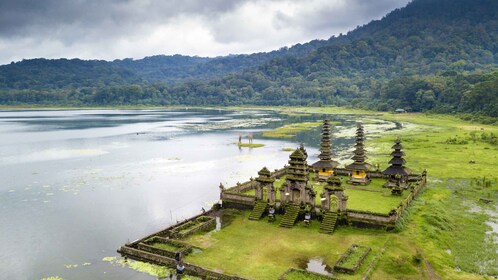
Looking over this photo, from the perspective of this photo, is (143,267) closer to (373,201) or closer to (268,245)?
(268,245)

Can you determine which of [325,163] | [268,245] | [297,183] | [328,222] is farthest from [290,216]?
[325,163]

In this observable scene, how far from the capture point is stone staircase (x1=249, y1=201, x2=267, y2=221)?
40.5 m

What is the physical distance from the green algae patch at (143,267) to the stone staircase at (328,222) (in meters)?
14.0

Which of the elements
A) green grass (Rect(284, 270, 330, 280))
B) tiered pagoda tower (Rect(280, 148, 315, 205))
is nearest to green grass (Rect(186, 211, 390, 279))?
green grass (Rect(284, 270, 330, 280))

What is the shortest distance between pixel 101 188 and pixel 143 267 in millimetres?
30277

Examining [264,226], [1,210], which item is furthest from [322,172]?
[1,210]

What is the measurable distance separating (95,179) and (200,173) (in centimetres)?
1621

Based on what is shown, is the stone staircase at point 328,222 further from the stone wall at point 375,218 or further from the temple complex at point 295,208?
the stone wall at point 375,218

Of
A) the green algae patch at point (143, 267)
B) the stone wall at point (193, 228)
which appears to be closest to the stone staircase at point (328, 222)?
the stone wall at point (193, 228)

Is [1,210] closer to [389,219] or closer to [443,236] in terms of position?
[389,219]

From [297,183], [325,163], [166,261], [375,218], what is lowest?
[166,261]

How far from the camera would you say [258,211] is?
41000 millimetres

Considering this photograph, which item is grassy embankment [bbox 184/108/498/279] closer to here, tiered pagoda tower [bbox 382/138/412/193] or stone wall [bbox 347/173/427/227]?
stone wall [bbox 347/173/427/227]

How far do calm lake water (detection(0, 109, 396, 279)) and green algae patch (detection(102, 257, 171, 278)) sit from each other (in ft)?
1.72
